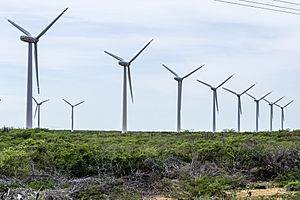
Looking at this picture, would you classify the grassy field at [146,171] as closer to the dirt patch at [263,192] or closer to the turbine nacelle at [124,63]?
the dirt patch at [263,192]

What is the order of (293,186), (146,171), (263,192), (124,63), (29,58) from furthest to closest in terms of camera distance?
(124,63) → (29,58) → (146,171) → (293,186) → (263,192)

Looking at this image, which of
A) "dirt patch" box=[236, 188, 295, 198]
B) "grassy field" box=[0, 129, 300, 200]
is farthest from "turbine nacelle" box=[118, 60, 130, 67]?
"dirt patch" box=[236, 188, 295, 198]

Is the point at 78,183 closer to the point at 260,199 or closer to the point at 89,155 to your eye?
the point at 89,155

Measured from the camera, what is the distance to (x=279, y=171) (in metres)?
23.4

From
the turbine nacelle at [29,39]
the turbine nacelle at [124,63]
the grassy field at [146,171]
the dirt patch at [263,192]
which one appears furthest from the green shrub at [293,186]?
the turbine nacelle at [124,63]

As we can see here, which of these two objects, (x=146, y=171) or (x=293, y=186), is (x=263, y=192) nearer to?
(x=293, y=186)

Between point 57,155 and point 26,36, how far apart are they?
22.0m

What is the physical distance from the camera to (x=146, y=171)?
21.2 meters

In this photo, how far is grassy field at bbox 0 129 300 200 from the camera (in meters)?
16.9

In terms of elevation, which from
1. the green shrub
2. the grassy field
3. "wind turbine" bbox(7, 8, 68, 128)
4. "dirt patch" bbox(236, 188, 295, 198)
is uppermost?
"wind turbine" bbox(7, 8, 68, 128)

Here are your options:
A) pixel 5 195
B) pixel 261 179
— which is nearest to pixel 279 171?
pixel 261 179

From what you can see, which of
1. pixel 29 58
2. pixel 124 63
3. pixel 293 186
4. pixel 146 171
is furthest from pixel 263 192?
pixel 124 63

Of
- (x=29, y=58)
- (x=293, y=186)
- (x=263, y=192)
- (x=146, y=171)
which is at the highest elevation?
(x=29, y=58)

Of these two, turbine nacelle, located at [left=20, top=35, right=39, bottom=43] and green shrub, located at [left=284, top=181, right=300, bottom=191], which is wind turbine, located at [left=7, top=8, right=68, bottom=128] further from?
green shrub, located at [left=284, top=181, right=300, bottom=191]
